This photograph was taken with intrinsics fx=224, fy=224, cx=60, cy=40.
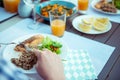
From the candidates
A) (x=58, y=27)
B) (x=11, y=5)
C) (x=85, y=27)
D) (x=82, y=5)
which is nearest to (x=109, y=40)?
(x=85, y=27)

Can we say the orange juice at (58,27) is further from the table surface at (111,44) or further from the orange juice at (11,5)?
the orange juice at (11,5)

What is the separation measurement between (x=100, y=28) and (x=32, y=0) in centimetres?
40

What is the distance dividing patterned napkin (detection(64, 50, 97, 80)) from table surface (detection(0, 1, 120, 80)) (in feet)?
0.16

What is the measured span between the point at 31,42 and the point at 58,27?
0.63 ft

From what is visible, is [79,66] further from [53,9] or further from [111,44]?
[53,9]

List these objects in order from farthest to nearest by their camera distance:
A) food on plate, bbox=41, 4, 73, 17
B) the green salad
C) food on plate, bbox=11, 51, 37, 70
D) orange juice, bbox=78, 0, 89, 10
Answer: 1. orange juice, bbox=78, 0, 89, 10
2. food on plate, bbox=41, 4, 73, 17
3. the green salad
4. food on plate, bbox=11, 51, 37, 70

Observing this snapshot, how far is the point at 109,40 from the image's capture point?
1.16m

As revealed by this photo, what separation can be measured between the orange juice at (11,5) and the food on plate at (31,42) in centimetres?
41

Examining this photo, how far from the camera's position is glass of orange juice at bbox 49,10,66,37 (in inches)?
45.8

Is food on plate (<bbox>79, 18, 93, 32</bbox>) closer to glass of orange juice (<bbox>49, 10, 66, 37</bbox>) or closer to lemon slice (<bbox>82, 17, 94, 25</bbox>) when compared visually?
lemon slice (<bbox>82, 17, 94, 25</bbox>)

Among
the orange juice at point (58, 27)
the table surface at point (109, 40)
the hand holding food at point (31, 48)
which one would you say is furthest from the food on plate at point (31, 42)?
the table surface at point (109, 40)

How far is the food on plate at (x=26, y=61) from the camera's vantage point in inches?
34.7

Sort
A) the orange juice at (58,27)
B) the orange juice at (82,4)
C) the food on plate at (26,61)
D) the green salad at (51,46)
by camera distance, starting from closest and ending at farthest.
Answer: the food on plate at (26,61)
the green salad at (51,46)
the orange juice at (58,27)
the orange juice at (82,4)

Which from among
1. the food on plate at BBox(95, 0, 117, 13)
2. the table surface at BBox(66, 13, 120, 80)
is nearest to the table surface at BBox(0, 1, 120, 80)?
the table surface at BBox(66, 13, 120, 80)
